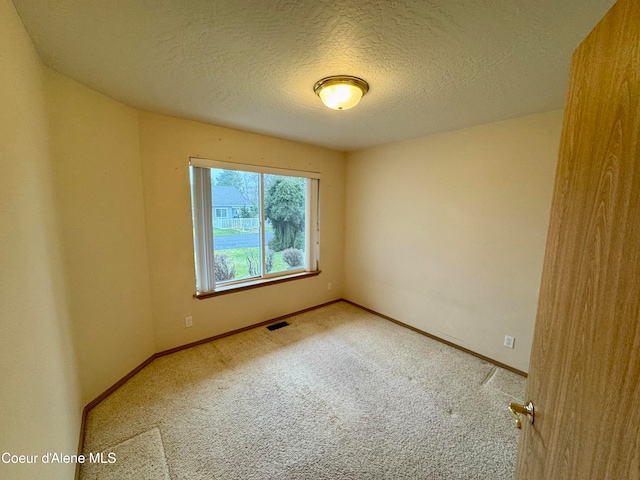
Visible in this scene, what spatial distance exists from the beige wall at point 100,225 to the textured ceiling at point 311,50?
0.20 m

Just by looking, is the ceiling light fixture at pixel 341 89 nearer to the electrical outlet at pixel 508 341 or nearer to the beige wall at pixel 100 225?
the beige wall at pixel 100 225

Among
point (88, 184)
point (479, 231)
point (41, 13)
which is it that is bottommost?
point (479, 231)

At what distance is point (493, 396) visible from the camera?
196 centimetres

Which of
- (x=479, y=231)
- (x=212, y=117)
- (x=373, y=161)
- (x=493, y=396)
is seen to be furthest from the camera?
(x=373, y=161)

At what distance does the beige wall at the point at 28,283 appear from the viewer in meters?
0.79

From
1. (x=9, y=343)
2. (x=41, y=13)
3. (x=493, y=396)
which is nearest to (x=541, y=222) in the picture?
(x=493, y=396)

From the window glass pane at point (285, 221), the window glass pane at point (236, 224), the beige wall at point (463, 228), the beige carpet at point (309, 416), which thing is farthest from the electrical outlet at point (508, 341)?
the window glass pane at point (236, 224)

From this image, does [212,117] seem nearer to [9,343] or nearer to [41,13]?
[41,13]

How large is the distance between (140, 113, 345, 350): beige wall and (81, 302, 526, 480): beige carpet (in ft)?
0.95

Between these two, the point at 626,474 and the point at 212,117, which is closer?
the point at 626,474

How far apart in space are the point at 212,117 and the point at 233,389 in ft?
7.72

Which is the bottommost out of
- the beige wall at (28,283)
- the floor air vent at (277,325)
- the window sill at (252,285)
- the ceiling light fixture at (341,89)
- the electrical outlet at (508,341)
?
the floor air vent at (277,325)

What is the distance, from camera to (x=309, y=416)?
1.75 m

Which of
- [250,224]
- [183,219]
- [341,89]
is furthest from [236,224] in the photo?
[341,89]
